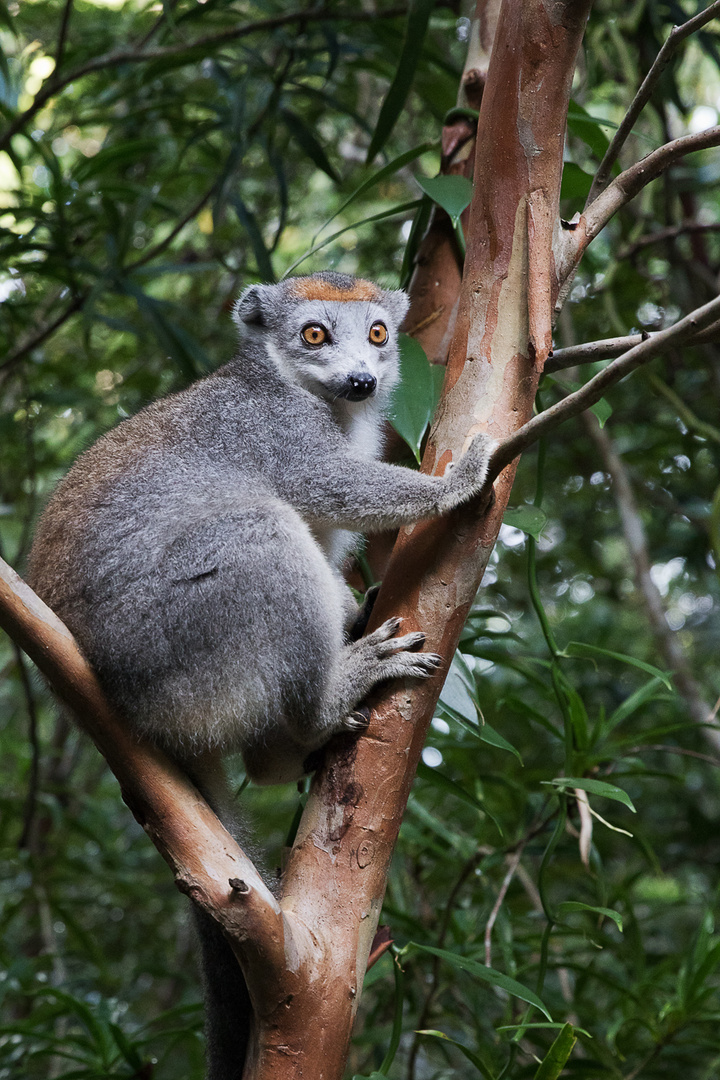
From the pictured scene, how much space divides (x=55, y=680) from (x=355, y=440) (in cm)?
170

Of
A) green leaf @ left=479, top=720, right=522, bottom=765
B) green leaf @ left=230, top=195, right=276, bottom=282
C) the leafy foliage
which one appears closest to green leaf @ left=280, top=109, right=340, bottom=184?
the leafy foliage

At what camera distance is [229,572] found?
2.61 metres

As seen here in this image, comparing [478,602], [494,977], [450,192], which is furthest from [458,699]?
[478,602]

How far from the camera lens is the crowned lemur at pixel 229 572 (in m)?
2.51

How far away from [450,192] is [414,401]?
2.33 feet

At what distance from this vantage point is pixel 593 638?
5.96m

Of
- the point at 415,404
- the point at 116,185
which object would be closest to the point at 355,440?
the point at 415,404

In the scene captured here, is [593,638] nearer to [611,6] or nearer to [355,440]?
[355,440]

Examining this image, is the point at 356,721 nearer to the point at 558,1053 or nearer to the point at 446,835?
the point at 558,1053

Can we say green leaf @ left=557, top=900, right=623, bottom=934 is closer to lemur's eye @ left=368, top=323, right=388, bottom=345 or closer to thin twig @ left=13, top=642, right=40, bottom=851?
lemur's eye @ left=368, top=323, right=388, bottom=345

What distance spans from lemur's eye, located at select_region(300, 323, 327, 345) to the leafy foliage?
354 millimetres

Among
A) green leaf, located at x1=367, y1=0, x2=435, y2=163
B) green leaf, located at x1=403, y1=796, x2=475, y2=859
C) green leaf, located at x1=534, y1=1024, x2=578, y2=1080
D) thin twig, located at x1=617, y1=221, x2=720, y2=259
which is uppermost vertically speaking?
green leaf, located at x1=367, y1=0, x2=435, y2=163

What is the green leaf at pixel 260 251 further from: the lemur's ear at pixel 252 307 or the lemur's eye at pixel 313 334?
the lemur's eye at pixel 313 334

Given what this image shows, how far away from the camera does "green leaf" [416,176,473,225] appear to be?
2.75 m
